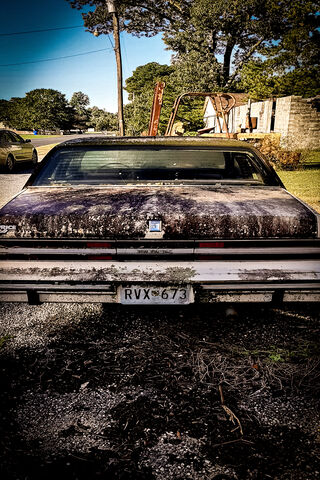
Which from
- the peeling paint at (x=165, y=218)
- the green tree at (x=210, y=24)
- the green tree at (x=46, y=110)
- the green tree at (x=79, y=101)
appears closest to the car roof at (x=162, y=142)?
the peeling paint at (x=165, y=218)

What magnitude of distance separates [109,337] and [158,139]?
1.86 metres

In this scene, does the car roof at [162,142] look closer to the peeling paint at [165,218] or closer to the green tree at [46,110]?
the peeling paint at [165,218]

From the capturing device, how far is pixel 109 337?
2568 mm

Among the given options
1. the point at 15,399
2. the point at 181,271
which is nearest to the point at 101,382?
the point at 15,399

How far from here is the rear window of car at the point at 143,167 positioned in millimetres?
3020

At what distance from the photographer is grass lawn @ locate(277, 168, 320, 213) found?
720 centimetres

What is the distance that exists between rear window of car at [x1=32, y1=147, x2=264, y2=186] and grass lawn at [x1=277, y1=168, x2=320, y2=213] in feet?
11.5

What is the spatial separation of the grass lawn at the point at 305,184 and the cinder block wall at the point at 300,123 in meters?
3.81

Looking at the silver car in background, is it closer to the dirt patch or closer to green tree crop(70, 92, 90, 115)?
the dirt patch

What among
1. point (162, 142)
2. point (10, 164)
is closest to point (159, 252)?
point (162, 142)

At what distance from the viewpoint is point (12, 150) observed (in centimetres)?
1198

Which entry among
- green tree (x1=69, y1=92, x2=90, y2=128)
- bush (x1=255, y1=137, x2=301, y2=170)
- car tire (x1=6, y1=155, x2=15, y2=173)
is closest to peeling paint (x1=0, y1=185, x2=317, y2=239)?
bush (x1=255, y1=137, x2=301, y2=170)

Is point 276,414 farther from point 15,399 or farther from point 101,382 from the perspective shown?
point 15,399

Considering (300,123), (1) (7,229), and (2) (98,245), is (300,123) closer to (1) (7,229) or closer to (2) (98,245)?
(2) (98,245)
